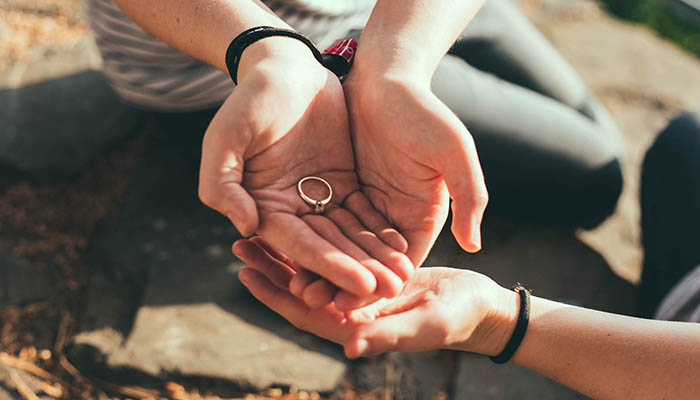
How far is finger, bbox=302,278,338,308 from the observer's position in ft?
3.33

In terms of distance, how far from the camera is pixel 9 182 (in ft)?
6.75

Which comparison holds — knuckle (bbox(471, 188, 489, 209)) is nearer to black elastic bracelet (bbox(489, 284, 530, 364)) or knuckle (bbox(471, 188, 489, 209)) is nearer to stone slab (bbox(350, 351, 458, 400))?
black elastic bracelet (bbox(489, 284, 530, 364))

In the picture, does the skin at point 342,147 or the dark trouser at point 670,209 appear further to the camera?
the dark trouser at point 670,209

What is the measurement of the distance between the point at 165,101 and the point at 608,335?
1.27 metres

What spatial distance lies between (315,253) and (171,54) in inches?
34.2

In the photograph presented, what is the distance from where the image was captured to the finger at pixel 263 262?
1.12 metres

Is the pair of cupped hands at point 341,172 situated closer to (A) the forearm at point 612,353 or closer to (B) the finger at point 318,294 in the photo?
(B) the finger at point 318,294

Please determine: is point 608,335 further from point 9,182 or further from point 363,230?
point 9,182

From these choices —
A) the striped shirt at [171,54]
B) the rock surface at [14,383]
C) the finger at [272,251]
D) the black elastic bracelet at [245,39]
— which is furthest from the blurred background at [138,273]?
the black elastic bracelet at [245,39]

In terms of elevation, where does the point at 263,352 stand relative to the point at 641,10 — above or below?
below

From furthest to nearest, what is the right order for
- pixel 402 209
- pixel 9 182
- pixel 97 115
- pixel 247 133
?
pixel 97 115
pixel 9 182
pixel 402 209
pixel 247 133

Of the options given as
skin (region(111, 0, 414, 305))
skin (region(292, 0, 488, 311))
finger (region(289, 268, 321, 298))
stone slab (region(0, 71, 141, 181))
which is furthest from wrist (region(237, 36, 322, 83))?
stone slab (region(0, 71, 141, 181))

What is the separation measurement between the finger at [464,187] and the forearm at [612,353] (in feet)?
0.94

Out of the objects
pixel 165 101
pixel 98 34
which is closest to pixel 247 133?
pixel 165 101
